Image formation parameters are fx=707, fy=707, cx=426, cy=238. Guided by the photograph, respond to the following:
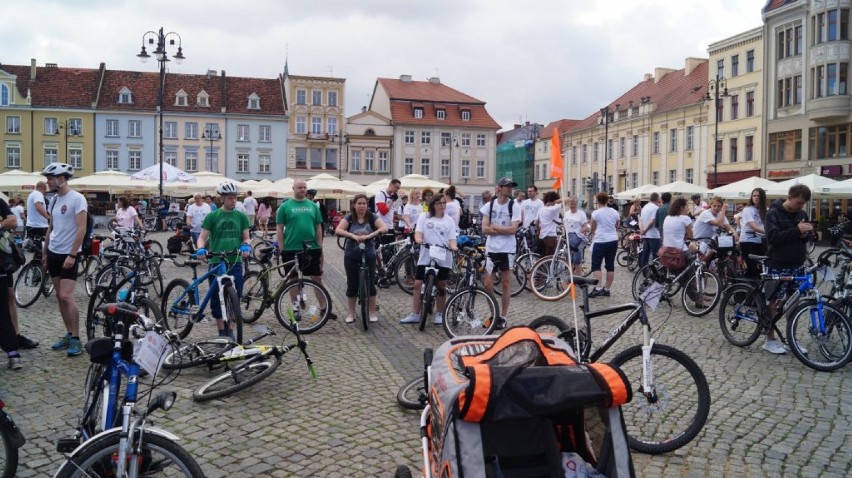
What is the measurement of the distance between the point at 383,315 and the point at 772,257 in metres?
5.20

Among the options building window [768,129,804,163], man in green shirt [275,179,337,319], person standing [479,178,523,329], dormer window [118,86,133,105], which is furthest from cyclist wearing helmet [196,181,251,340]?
dormer window [118,86,133,105]

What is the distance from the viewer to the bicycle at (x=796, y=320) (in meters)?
7.20

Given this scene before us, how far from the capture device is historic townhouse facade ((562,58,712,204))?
178 ft

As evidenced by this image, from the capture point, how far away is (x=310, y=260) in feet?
31.1

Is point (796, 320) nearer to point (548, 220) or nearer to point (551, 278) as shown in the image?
point (551, 278)

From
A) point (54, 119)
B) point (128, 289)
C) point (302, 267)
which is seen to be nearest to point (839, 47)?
point (302, 267)

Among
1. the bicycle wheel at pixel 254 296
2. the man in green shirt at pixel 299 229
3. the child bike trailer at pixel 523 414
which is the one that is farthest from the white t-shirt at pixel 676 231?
the child bike trailer at pixel 523 414

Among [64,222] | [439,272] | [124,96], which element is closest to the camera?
[64,222]

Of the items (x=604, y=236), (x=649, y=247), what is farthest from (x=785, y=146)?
(x=604, y=236)

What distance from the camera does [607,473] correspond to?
128 inches

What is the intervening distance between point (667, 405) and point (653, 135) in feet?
193

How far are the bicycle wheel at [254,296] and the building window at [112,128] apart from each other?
61400mm

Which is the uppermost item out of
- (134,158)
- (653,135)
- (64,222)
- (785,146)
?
(653,135)

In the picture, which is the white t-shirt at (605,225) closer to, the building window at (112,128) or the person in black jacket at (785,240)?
the person in black jacket at (785,240)
